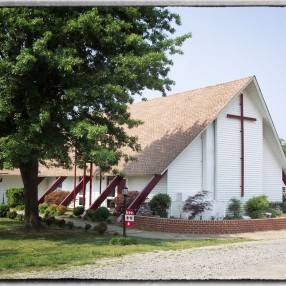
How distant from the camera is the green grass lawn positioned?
11.4 meters

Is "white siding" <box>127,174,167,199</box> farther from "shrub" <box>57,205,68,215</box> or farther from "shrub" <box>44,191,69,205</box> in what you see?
"shrub" <box>44,191,69,205</box>

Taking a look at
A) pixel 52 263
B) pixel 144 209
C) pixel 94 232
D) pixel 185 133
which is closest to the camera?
pixel 52 263

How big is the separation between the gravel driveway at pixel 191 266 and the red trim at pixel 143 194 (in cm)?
721

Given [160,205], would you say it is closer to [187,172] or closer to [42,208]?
[187,172]

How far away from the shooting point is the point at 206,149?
24156mm

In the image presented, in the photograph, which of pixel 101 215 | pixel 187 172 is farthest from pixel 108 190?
pixel 187 172

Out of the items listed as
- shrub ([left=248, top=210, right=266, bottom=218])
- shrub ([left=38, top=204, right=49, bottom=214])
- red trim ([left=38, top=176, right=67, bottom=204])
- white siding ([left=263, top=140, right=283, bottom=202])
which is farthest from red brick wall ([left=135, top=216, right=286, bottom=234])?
red trim ([left=38, top=176, right=67, bottom=204])

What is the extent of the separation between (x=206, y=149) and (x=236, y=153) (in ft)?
7.00

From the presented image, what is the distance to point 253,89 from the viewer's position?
82.4 feet

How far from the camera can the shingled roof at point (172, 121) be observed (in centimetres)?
2332

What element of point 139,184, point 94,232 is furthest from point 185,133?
point 94,232

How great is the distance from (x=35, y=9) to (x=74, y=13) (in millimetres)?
1348

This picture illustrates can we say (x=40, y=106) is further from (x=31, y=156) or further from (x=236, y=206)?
(x=236, y=206)

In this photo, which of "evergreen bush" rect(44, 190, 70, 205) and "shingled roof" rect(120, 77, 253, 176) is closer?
"shingled roof" rect(120, 77, 253, 176)
